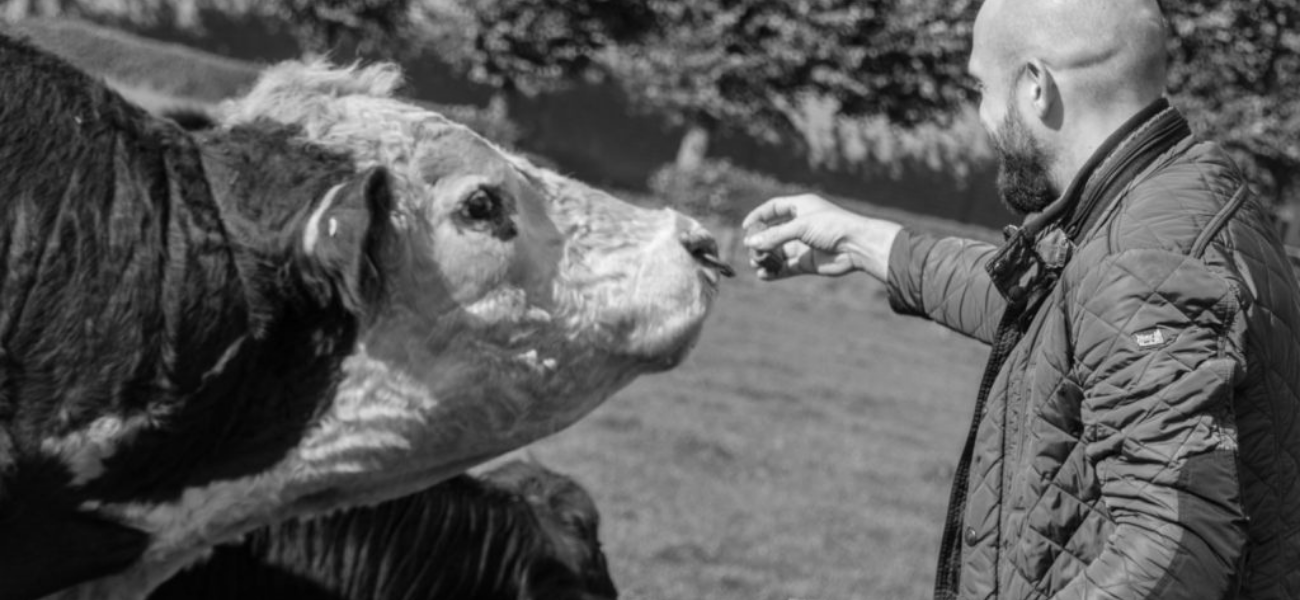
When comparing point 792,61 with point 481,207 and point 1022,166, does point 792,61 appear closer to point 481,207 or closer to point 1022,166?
point 481,207

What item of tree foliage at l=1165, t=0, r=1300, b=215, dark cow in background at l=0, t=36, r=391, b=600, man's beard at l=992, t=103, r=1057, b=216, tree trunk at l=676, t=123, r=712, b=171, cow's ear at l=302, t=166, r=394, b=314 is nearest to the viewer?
man's beard at l=992, t=103, r=1057, b=216

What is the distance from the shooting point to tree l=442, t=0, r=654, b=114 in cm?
3519

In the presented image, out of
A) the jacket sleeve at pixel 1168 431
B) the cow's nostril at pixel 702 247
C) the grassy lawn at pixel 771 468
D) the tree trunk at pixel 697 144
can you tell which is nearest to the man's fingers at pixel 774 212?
the cow's nostril at pixel 702 247

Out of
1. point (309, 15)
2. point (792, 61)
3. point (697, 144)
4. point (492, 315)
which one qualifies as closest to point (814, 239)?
point (492, 315)

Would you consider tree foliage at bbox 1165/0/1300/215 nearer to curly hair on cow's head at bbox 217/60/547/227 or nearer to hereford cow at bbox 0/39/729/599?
hereford cow at bbox 0/39/729/599

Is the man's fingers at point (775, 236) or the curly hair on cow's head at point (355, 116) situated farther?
the man's fingers at point (775, 236)

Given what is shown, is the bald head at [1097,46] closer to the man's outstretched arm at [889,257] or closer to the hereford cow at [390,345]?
the man's outstretched arm at [889,257]

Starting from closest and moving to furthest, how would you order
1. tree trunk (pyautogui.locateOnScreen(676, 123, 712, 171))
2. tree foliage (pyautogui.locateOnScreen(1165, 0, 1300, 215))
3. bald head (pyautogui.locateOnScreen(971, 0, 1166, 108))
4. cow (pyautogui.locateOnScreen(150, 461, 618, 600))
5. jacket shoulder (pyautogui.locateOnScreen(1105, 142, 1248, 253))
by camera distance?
jacket shoulder (pyautogui.locateOnScreen(1105, 142, 1248, 253)) → bald head (pyautogui.locateOnScreen(971, 0, 1166, 108)) → cow (pyautogui.locateOnScreen(150, 461, 618, 600)) → tree foliage (pyautogui.locateOnScreen(1165, 0, 1300, 215)) → tree trunk (pyautogui.locateOnScreen(676, 123, 712, 171))

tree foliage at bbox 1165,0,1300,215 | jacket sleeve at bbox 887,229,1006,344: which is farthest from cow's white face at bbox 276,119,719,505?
tree foliage at bbox 1165,0,1300,215

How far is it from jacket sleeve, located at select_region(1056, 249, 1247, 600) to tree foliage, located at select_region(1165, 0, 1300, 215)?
489cm

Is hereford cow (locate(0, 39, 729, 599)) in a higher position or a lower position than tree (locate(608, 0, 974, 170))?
higher

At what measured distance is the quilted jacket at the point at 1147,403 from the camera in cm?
222

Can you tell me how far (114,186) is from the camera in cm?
296

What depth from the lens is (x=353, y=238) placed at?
9.67ft
